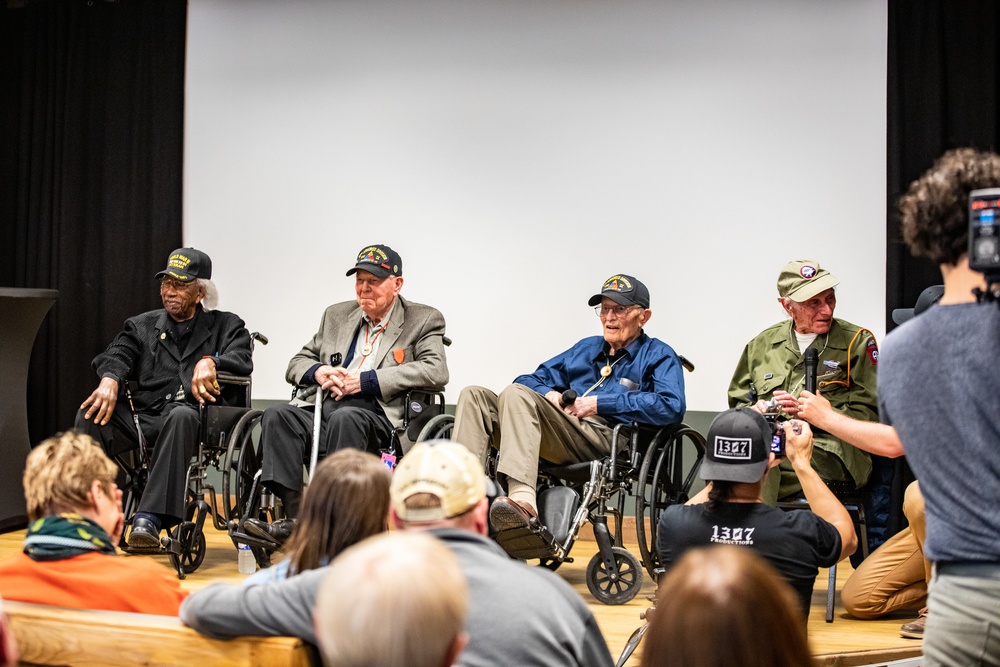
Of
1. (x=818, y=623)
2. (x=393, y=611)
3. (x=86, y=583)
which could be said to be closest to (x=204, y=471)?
(x=818, y=623)

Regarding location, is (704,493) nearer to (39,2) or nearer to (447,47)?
(447,47)

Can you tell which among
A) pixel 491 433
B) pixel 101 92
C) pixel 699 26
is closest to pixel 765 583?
pixel 491 433

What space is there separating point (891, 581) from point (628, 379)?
1.09m

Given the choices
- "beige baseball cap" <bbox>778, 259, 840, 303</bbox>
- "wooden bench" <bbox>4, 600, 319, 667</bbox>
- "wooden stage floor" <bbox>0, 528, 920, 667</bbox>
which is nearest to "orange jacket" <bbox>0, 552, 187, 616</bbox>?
"wooden bench" <bbox>4, 600, 319, 667</bbox>

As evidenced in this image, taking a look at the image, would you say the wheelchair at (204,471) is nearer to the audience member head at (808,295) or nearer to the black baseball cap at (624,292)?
the black baseball cap at (624,292)

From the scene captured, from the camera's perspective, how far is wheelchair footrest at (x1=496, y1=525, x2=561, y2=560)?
354cm

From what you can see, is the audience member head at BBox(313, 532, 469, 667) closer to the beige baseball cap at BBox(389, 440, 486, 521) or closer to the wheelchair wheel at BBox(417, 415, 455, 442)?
the beige baseball cap at BBox(389, 440, 486, 521)

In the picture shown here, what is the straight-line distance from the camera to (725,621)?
0.97 m

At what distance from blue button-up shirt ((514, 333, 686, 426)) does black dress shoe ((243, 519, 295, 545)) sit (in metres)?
0.99

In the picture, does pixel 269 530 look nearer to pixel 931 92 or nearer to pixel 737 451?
pixel 737 451

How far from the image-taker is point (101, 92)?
558 centimetres

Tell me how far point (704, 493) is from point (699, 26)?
3032 millimetres

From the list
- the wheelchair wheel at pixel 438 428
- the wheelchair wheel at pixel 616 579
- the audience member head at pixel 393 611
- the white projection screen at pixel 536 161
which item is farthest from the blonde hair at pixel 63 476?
the white projection screen at pixel 536 161

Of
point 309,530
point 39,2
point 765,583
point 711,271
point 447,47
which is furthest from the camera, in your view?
point 39,2
